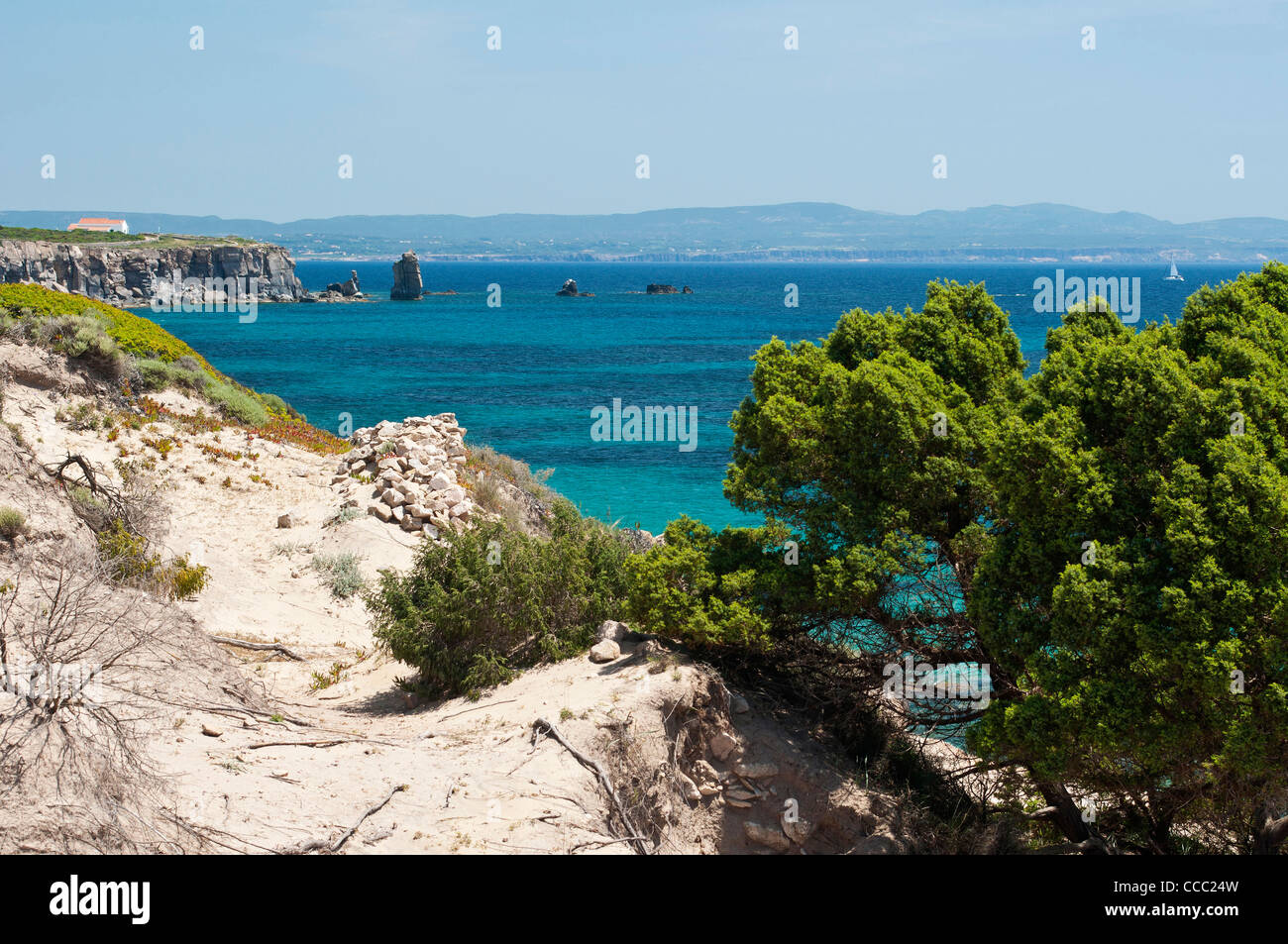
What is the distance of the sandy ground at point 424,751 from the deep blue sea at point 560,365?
1406 centimetres

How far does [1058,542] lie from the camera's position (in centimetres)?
973

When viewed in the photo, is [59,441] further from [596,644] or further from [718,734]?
[718,734]

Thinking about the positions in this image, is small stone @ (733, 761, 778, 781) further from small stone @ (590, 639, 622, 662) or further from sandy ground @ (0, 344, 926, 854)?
small stone @ (590, 639, 622, 662)

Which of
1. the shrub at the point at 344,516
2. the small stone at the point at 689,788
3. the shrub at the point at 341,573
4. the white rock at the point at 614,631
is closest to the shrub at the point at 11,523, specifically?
the shrub at the point at 341,573

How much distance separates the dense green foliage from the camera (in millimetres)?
8664

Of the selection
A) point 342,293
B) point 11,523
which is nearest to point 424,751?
point 11,523

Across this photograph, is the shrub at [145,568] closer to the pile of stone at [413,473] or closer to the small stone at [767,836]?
the pile of stone at [413,473]

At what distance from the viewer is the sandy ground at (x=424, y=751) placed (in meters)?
8.83

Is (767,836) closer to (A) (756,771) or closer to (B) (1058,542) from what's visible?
(A) (756,771)

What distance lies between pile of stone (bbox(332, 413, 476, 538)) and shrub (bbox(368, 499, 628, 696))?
16.2 feet

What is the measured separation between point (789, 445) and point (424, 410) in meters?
44.8

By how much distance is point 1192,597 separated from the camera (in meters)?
8.59

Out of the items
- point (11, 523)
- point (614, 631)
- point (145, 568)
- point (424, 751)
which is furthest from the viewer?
point (145, 568)

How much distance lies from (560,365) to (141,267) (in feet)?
249
